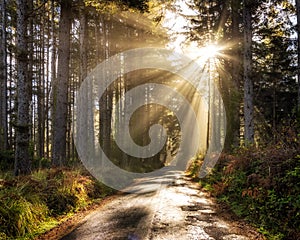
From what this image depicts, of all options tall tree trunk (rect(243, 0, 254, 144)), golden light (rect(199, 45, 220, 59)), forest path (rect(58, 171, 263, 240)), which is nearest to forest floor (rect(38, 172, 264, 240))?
forest path (rect(58, 171, 263, 240))

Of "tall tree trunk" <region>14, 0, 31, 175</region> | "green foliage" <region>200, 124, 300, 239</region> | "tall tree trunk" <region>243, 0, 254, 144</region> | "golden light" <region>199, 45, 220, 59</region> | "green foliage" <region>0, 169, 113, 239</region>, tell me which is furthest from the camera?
"golden light" <region>199, 45, 220, 59</region>

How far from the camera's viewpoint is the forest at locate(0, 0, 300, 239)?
702 cm

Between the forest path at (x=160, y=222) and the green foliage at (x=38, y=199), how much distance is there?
825 millimetres

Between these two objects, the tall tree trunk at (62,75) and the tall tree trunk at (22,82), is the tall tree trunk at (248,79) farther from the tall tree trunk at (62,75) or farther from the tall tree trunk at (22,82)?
the tall tree trunk at (22,82)

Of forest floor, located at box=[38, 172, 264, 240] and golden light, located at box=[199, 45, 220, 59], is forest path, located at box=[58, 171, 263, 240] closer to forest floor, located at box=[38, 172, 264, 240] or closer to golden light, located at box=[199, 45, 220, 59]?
forest floor, located at box=[38, 172, 264, 240]

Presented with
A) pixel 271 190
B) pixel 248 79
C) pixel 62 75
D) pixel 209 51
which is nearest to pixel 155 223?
pixel 271 190

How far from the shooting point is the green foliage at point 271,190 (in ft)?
18.7

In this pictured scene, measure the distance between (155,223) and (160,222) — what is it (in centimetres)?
16

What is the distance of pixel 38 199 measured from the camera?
6742 millimetres

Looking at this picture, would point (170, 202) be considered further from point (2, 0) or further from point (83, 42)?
point (2, 0)

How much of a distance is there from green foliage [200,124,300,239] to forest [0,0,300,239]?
0.03 meters

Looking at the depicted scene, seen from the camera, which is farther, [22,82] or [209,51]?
[209,51]

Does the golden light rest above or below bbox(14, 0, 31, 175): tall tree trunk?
above

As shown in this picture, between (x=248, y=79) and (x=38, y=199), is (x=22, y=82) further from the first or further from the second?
(x=248, y=79)
